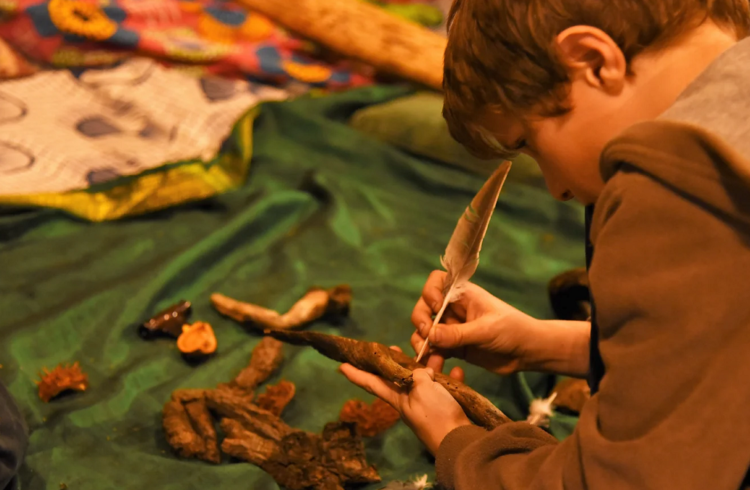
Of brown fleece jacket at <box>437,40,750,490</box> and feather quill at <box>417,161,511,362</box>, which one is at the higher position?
brown fleece jacket at <box>437,40,750,490</box>

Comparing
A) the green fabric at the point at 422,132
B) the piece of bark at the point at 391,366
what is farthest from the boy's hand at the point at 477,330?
the green fabric at the point at 422,132

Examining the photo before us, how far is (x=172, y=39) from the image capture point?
2.43 m

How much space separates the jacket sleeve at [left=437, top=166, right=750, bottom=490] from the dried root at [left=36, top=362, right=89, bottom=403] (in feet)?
2.95

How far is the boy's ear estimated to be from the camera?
26.3 inches

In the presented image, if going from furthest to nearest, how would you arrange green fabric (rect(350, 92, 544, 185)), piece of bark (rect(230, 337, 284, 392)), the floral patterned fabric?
1. the floral patterned fabric
2. green fabric (rect(350, 92, 544, 185))
3. piece of bark (rect(230, 337, 284, 392))

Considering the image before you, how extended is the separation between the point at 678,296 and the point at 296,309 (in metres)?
0.90

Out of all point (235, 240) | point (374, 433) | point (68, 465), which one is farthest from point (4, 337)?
point (374, 433)

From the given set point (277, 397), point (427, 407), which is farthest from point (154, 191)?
point (427, 407)

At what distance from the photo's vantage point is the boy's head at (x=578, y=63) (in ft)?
2.19

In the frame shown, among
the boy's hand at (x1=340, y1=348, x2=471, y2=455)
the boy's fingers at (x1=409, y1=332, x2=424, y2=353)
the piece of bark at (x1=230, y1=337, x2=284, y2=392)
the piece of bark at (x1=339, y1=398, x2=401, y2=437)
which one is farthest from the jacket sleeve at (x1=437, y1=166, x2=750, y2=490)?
the piece of bark at (x1=230, y1=337, x2=284, y2=392)

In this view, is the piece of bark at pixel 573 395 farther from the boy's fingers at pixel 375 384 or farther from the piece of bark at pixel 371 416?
the boy's fingers at pixel 375 384

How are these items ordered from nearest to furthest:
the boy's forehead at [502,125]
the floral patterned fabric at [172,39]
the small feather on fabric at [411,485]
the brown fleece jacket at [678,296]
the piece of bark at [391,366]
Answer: the brown fleece jacket at [678,296] < the boy's forehead at [502,125] < the piece of bark at [391,366] < the small feather on fabric at [411,485] < the floral patterned fabric at [172,39]

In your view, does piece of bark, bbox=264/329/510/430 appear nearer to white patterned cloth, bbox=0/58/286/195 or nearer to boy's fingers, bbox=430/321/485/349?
boy's fingers, bbox=430/321/485/349

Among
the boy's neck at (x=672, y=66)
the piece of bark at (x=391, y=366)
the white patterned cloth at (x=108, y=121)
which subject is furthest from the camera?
the white patterned cloth at (x=108, y=121)
